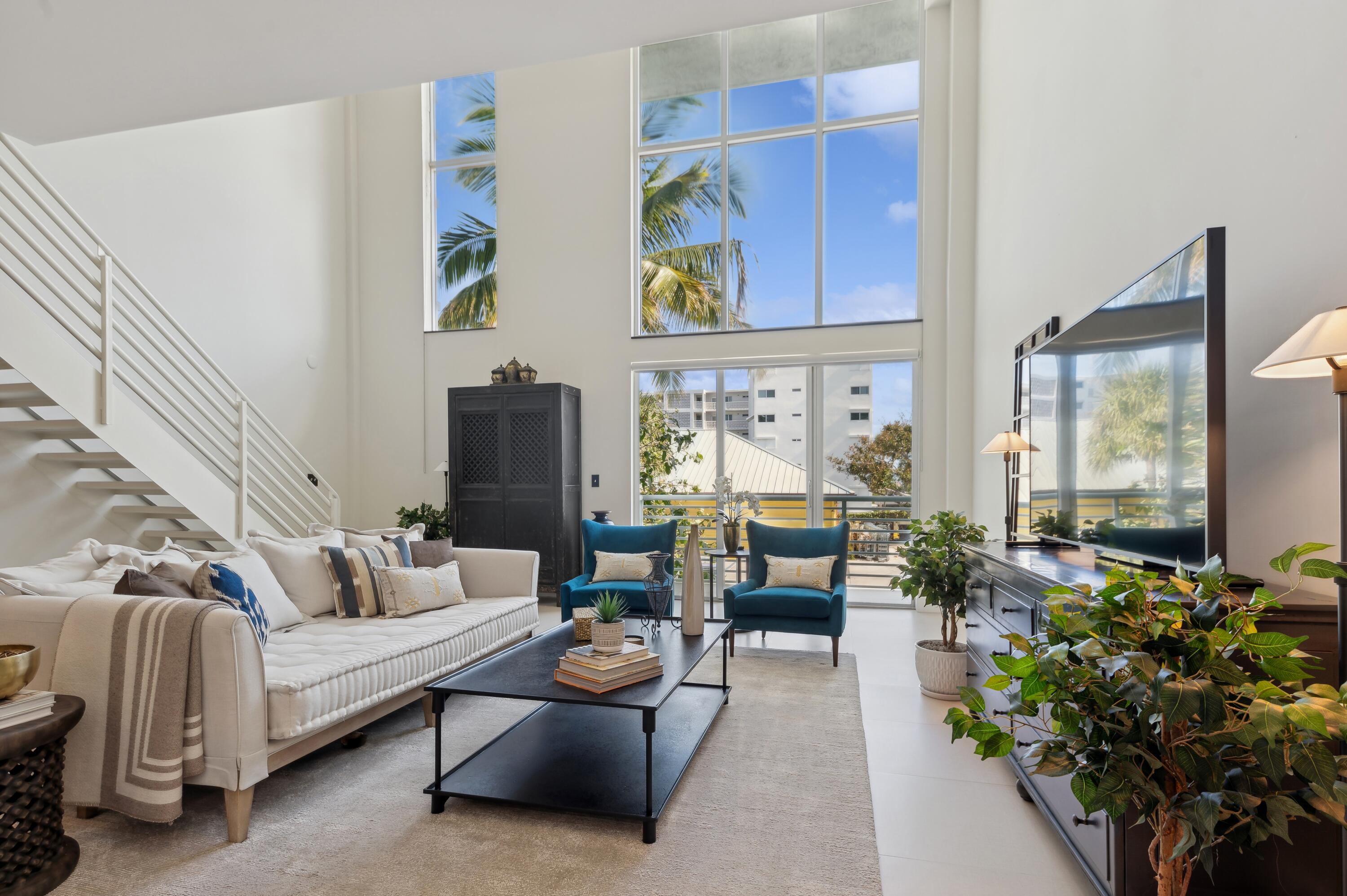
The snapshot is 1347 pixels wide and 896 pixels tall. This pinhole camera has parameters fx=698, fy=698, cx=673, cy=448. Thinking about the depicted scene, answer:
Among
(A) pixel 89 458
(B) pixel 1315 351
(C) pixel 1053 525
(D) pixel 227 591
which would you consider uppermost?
(B) pixel 1315 351

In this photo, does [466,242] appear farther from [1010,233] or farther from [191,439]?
[1010,233]

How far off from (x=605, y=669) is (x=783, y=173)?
5142mm

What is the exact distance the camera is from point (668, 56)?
6430 millimetres

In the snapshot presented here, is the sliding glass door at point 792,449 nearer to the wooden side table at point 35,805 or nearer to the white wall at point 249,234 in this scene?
the white wall at point 249,234

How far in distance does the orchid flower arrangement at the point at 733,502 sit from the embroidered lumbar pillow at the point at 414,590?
2.89m

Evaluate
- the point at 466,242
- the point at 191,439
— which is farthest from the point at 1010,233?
the point at 191,439

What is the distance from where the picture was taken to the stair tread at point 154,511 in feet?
15.0

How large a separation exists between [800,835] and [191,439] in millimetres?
4762

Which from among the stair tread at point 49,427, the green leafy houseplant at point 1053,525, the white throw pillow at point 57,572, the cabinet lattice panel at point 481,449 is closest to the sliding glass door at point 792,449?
A: the cabinet lattice panel at point 481,449

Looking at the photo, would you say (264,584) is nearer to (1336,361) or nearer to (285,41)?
(285,41)

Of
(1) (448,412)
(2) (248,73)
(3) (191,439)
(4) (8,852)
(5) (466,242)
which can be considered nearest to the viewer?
(4) (8,852)

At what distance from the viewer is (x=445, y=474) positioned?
6.64m

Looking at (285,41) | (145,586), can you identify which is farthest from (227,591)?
(285,41)

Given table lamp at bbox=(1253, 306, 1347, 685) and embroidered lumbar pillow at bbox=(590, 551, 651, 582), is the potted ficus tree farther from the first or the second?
table lamp at bbox=(1253, 306, 1347, 685)
